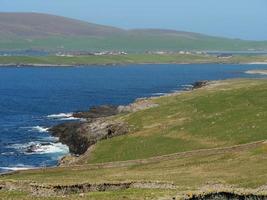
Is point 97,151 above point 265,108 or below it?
below

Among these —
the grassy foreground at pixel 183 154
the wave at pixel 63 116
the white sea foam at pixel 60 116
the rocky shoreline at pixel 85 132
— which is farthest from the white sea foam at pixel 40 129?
the grassy foreground at pixel 183 154

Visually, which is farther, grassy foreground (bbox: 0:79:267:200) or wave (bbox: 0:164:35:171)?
wave (bbox: 0:164:35:171)

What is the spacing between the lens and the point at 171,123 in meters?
90.9

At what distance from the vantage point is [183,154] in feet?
218

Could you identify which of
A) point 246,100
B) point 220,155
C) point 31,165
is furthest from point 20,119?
point 220,155

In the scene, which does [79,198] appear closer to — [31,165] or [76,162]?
[76,162]

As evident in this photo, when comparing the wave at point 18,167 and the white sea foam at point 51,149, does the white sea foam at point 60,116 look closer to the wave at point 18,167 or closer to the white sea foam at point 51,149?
the white sea foam at point 51,149

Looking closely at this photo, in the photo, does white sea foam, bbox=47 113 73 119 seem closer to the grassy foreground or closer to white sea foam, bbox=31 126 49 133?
white sea foam, bbox=31 126 49 133

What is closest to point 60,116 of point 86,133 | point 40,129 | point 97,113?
point 97,113

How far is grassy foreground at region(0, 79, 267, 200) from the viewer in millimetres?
44062

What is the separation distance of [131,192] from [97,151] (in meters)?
42.5

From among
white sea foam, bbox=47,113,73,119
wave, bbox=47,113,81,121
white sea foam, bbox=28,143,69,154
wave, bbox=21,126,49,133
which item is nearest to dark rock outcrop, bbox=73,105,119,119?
wave, bbox=47,113,81,121

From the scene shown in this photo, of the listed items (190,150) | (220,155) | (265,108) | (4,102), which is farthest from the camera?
(4,102)

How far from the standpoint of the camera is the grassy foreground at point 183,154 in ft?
145
